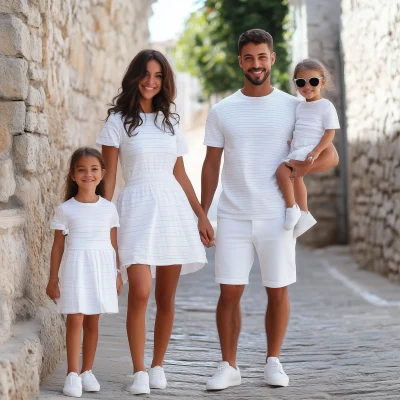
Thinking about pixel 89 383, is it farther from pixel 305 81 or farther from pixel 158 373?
pixel 305 81

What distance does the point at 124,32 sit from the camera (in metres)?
7.86

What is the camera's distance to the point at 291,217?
3.67m

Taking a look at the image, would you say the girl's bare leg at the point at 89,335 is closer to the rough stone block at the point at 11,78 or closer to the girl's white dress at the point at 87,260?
the girl's white dress at the point at 87,260

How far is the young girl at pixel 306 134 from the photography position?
12.1ft

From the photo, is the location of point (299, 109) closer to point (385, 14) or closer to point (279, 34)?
point (385, 14)

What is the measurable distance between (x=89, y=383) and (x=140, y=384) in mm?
219

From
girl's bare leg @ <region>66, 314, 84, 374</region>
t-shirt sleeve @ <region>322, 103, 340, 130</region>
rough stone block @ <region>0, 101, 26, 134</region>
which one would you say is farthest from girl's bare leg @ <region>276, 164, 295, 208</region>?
rough stone block @ <region>0, 101, 26, 134</region>

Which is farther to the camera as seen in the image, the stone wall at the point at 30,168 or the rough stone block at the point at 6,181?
the rough stone block at the point at 6,181

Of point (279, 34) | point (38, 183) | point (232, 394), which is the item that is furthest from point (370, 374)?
point (279, 34)

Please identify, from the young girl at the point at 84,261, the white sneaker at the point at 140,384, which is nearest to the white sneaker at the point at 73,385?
the young girl at the point at 84,261

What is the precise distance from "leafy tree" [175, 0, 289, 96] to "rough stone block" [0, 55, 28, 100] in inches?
409

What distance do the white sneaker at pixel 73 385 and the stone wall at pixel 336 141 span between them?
28.4 ft

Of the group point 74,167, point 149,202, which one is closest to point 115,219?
point 149,202

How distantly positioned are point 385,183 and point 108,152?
511cm
